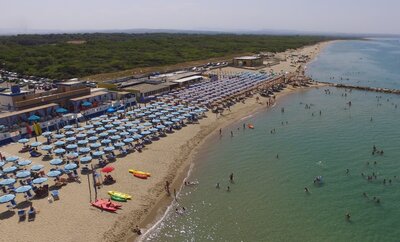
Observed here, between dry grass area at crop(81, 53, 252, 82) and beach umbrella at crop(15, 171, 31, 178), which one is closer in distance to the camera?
beach umbrella at crop(15, 171, 31, 178)

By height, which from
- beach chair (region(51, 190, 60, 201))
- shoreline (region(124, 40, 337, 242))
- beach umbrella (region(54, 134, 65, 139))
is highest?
beach umbrella (region(54, 134, 65, 139))

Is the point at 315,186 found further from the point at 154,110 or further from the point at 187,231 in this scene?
the point at 154,110

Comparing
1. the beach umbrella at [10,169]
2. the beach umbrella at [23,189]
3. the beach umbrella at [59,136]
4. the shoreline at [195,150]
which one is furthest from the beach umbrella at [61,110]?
the beach umbrella at [23,189]

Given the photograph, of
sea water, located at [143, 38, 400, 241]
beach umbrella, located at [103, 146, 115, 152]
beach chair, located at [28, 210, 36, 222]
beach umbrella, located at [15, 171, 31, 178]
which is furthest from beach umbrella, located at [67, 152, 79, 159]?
sea water, located at [143, 38, 400, 241]

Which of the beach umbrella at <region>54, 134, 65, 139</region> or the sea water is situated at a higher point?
the beach umbrella at <region>54, 134, 65, 139</region>

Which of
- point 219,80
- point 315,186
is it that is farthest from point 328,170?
point 219,80

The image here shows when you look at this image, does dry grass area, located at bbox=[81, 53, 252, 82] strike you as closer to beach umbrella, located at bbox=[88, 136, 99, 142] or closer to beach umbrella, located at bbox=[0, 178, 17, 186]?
beach umbrella, located at bbox=[88, 136, 99, 142]

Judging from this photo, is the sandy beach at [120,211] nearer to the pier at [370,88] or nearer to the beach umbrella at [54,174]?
the beach umbrella at [54,174]
